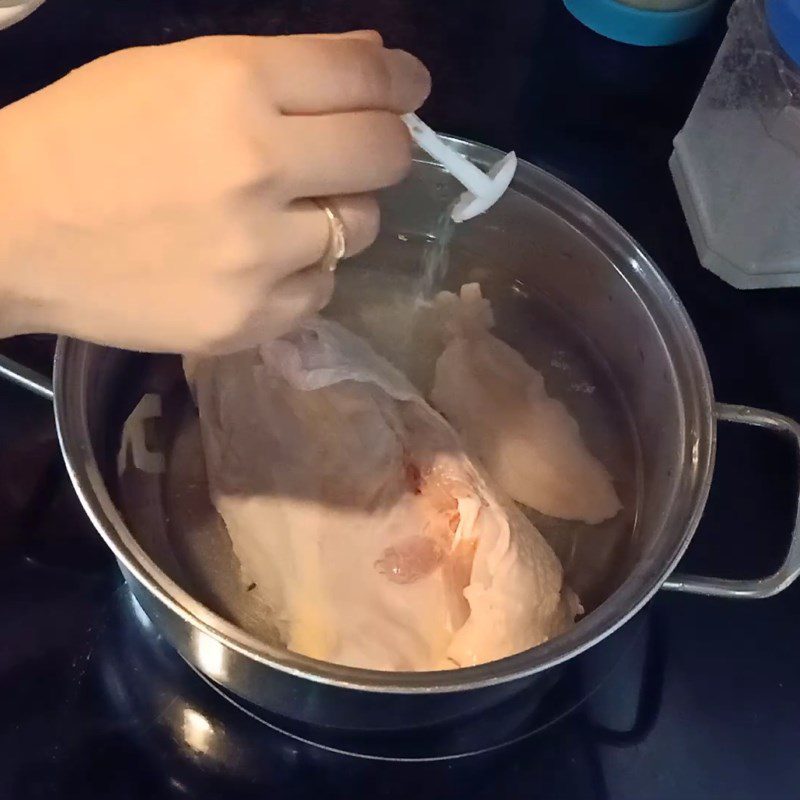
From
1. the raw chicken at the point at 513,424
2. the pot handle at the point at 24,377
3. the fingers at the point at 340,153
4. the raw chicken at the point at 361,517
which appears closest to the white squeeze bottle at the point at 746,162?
the raw chicken at the point at 513,424

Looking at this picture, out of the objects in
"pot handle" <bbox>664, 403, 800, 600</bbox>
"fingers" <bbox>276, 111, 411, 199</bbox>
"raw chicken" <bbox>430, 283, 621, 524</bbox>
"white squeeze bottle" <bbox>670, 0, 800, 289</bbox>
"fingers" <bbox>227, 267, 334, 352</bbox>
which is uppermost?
"fingers" <bbox>276, 111, 411, 199</bbox>

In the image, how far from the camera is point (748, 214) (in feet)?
2.97

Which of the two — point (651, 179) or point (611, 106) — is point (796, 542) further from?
point (611, 106)

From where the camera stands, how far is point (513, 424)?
85cm

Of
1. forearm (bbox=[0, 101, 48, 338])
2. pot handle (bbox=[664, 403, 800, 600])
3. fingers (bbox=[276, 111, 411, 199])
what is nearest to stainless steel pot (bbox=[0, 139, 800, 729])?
pot handle (bbox=[664, 403, 800, 600])

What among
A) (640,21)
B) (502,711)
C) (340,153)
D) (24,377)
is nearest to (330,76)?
(340,153)

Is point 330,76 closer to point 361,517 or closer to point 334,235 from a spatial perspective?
point 334,235

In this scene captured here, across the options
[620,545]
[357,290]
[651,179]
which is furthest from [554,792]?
[651,179]

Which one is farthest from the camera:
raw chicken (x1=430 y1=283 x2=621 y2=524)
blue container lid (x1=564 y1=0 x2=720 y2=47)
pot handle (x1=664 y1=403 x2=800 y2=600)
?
blue container lid (x1=564 y1=0 x2=720 y2=47)

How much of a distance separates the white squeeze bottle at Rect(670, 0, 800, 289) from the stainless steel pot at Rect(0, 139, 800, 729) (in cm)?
17

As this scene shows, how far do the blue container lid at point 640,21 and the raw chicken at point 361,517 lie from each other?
1.76ft

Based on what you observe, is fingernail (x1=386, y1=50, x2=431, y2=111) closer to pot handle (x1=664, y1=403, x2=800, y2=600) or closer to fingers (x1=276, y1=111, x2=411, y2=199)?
fingers (x1=276, y1=111, x2=411, y2=199)

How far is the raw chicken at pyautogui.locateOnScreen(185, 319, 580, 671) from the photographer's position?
69cm

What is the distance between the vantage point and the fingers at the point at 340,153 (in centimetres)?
50
